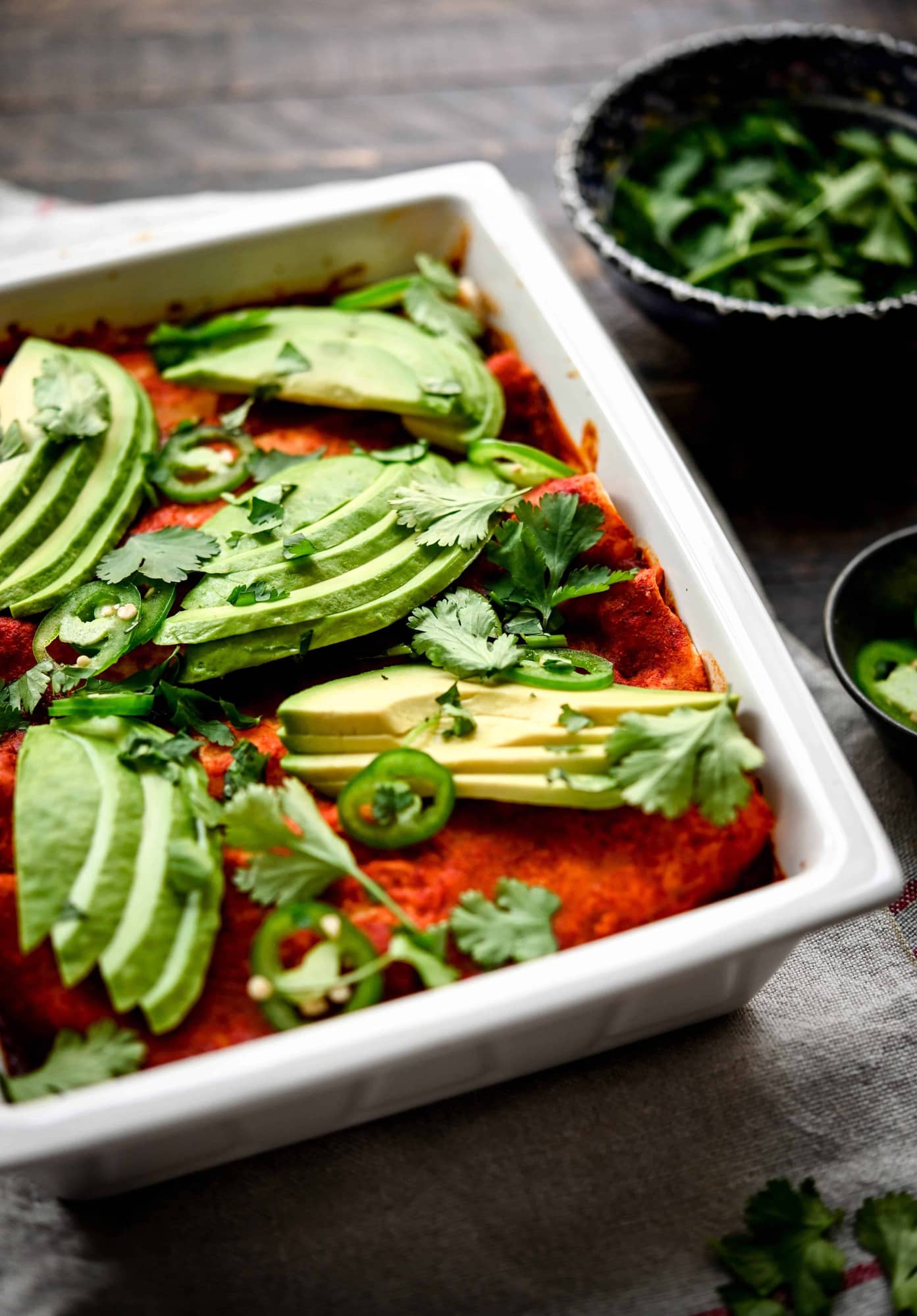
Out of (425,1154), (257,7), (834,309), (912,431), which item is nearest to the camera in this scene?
(425,1154)

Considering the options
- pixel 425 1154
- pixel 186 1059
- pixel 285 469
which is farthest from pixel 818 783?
pixel 285 469

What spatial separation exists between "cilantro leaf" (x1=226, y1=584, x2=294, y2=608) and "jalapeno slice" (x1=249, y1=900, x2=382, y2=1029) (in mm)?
607

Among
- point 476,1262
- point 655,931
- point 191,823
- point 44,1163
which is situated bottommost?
point 476,1262

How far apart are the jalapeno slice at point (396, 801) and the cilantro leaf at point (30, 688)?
653mm

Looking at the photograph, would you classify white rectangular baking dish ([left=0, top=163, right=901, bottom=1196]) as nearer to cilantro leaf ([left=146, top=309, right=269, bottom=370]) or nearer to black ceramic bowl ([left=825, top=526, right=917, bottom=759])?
cilantro leaf ([left=146, top=309, right=269, bottom=370])

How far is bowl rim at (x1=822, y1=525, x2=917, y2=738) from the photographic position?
7.99 feet

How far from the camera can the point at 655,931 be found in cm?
183

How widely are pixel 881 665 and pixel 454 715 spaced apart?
45.1 inches

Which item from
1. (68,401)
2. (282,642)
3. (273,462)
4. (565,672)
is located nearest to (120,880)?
(282,642)

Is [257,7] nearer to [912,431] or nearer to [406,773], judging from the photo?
[912,431]

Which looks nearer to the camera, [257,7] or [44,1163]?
[44,1163]

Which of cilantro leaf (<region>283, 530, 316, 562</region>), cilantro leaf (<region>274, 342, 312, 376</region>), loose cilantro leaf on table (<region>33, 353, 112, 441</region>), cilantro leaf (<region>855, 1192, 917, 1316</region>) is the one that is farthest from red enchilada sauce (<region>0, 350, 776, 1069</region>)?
cilantro leaf (<region>274, 342, 312, 376</region>)

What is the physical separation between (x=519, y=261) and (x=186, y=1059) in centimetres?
199

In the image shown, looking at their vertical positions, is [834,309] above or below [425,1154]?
above
